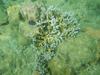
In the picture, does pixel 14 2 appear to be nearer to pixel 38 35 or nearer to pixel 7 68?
pixel 38 35

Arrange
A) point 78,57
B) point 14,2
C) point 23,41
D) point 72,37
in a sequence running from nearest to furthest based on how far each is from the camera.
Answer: point 78,57 → point 72,37 → point 23,41 → point 14,2

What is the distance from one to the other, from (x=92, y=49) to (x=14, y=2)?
7.56 ft

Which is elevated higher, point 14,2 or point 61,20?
point 14,2

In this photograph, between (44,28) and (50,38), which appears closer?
(50,38)

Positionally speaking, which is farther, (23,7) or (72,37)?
(23,7)

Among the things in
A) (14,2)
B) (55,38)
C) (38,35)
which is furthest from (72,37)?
(14,2)

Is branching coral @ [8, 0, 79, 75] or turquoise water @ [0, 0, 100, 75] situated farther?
branching coral @ [8, 0, 79, 75]

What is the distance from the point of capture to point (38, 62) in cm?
486

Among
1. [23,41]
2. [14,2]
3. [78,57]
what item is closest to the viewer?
[78,57]

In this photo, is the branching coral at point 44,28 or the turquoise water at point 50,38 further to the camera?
the branching coral at point 44,28

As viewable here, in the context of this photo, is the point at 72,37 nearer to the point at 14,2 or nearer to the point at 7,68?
the point at 7,68

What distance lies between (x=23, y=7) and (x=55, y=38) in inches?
39.8

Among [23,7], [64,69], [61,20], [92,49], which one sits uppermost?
[23,7]

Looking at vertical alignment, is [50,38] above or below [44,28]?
below
